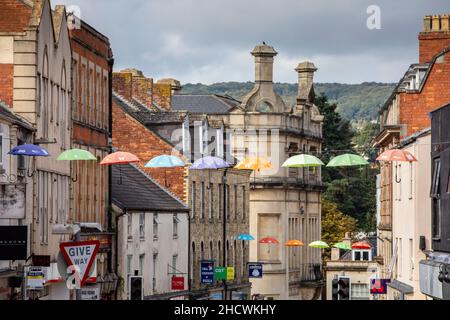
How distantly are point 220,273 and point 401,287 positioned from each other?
2013 centimetres

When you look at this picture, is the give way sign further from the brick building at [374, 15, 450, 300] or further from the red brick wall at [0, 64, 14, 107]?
the brick building at [374, 15, 450, 300]

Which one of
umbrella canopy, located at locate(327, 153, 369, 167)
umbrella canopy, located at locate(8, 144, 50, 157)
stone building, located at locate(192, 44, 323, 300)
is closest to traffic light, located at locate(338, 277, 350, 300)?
umbrella canopy, located at locate(327, 153, 369, 167)

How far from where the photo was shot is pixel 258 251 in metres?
121

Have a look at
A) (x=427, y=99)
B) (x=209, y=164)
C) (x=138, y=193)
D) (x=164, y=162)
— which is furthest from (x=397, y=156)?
(x=138, y=193)

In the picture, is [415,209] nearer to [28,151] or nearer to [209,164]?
[209,164]

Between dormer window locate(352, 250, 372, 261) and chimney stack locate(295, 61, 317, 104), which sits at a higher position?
chimney stack locate(295, 61, 317, 104)

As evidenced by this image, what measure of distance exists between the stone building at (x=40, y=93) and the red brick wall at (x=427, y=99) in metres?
20.1

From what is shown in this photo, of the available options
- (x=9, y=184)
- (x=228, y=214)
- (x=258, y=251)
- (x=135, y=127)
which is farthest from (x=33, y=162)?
(x=258, y=251)

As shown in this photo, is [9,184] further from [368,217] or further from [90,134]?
[368,217]

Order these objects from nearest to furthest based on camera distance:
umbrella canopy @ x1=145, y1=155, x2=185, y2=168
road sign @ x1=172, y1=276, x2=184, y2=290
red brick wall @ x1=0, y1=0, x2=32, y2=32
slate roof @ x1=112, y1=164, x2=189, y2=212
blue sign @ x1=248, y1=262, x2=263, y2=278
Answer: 1. red brick wall @ x1=0, y1=0, x2=32, y2=32
2. umbrella canopy @ x1=145, y1=155, x2=185, y2=168
3. slate roof @ x1=112, y1=164, x2=189, y2=212
4. road sign @ x1=172, y1=276, x2=184, y2=290
5. blue sign @ x1=248, y1=262, x2=263, y2=278

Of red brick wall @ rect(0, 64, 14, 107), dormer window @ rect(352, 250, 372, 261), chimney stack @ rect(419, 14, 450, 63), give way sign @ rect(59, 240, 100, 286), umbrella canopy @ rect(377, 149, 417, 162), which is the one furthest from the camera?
dormer window @ rect(352, 250, 372, 261)

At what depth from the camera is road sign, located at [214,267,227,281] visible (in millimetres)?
87938

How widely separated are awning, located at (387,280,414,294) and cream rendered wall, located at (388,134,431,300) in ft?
0.68

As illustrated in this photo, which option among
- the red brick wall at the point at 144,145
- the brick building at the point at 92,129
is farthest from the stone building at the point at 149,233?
the brick building at the point at 92,129
